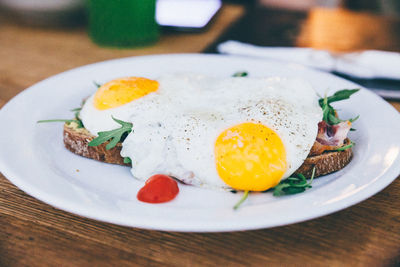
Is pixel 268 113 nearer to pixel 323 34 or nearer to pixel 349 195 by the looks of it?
pixel 349 195

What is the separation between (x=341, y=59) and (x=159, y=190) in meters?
1.65

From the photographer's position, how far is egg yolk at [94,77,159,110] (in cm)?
175

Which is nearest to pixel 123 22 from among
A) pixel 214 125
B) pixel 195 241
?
pixel 214 125

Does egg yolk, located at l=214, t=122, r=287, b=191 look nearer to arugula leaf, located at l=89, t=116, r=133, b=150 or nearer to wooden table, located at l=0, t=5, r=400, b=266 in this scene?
wooden table, located at l=0, t=5, r=400, b=266

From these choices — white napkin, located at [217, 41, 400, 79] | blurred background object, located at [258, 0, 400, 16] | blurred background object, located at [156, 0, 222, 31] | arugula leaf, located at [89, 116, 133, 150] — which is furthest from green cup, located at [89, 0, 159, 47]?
blurred background object, located at [258, 0, 400, 16]

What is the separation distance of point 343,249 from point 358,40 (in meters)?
2.60

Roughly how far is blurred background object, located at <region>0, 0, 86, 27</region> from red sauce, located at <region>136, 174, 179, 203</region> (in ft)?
7.93

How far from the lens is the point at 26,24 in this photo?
369cm

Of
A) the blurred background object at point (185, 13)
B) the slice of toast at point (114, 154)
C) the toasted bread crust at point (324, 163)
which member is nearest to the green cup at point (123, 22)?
the blurred background object at point (185, 13)

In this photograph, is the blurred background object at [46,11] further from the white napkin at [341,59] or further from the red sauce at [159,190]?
the red sauce at [159,190]

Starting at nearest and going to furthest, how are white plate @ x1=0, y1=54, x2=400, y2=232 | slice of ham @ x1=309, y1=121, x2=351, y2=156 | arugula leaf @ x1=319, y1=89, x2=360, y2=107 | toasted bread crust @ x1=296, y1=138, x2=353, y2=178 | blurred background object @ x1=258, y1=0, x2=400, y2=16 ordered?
white plate @ x1=0, y1=54, x2=400, y2=232
toasted bread crust @ x1=296, y1=138, x2=353, y2=178
slice of ham @ x1=309, y1=121, x2=351, y2=156
arugula leaf @ x1=319, y1=89, x2=360, y2=107
blurred background object @ x1=258, y1=0, x2=400, y2=16

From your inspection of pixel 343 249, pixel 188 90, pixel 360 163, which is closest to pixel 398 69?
pixel 360 163

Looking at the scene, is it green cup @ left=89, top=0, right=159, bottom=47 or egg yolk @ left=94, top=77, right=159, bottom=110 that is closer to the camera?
egg yolk @ left=94, top=77, right=159, bottom=110

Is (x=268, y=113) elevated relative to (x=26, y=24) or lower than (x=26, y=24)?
elevated
